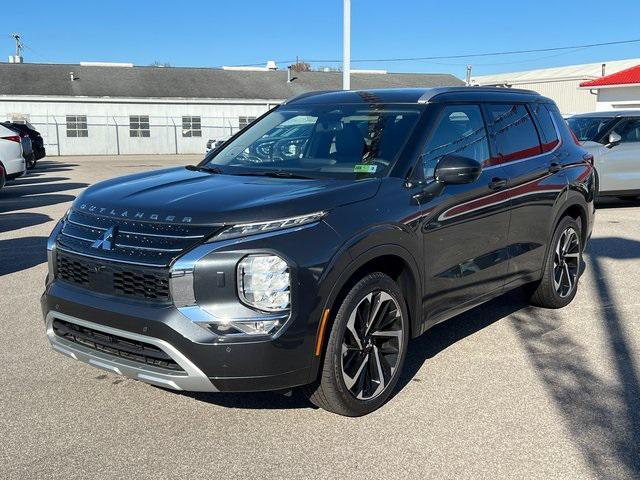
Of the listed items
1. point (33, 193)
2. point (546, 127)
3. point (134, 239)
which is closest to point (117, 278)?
point (134, 239)

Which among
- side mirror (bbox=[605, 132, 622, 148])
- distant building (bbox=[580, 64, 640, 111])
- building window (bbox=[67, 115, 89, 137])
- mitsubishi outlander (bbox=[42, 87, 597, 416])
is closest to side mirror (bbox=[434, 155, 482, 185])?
mitsubishi outlander (bbox=[42, 87, 597, 416])

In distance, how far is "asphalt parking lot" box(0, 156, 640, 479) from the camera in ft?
11.0

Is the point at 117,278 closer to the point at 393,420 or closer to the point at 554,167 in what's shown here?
the point at 393,420

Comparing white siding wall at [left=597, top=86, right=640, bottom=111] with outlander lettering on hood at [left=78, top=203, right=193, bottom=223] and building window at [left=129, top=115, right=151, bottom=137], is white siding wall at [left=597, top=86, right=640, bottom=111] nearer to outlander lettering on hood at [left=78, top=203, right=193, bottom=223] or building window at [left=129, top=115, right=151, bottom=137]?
building window at [left=129, top=115, right=151, bottom=137]

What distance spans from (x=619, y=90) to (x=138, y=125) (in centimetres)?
2661

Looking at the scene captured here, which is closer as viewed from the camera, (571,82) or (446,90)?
(446,90)

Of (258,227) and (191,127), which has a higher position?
(258,227)

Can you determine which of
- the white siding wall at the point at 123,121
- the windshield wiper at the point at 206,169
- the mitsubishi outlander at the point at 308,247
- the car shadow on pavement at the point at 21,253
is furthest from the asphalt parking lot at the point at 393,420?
the white siding wall at the point at 123,121

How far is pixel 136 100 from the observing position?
Result: 40406mm

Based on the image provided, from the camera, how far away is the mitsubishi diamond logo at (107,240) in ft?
11.7

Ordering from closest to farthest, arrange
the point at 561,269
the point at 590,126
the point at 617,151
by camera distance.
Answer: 1. the point at 561,269
2. the point at 617,151
3. the point at 590,126

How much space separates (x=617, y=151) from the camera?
1202 centimetres

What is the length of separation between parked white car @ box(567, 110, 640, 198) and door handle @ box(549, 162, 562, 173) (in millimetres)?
6759

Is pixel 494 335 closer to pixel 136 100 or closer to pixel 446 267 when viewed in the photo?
pixel 446 267
